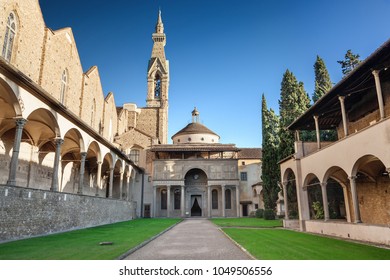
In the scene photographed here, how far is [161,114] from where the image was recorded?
47719mm

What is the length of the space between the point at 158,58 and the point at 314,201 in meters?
40.4

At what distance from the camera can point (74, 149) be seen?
79.2 ft

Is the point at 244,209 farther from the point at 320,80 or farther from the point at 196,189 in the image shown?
the point at 320,80

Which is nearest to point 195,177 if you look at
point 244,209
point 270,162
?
point 244,209

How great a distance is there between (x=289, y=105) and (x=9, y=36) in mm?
22646

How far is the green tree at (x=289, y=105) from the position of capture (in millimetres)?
24688

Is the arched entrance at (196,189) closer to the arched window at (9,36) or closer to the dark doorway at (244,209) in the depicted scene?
the dark doorway at (244,209)

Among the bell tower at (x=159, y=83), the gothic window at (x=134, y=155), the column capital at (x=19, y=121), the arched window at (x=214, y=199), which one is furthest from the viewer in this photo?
the bell tower at (x=159, y=83)

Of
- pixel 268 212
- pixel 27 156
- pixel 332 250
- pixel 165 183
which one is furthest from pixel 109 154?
pixel 332 250

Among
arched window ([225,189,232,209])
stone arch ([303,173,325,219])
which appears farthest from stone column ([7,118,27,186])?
arched window ([225,189,232,209])

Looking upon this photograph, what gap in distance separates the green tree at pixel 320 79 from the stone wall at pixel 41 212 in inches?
850

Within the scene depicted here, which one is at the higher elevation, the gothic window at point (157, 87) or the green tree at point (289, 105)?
the gothic window at point (157, 87)

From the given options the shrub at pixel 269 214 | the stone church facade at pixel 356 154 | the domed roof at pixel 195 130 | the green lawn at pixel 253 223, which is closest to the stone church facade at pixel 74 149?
the domed roof at pixel 195 130
